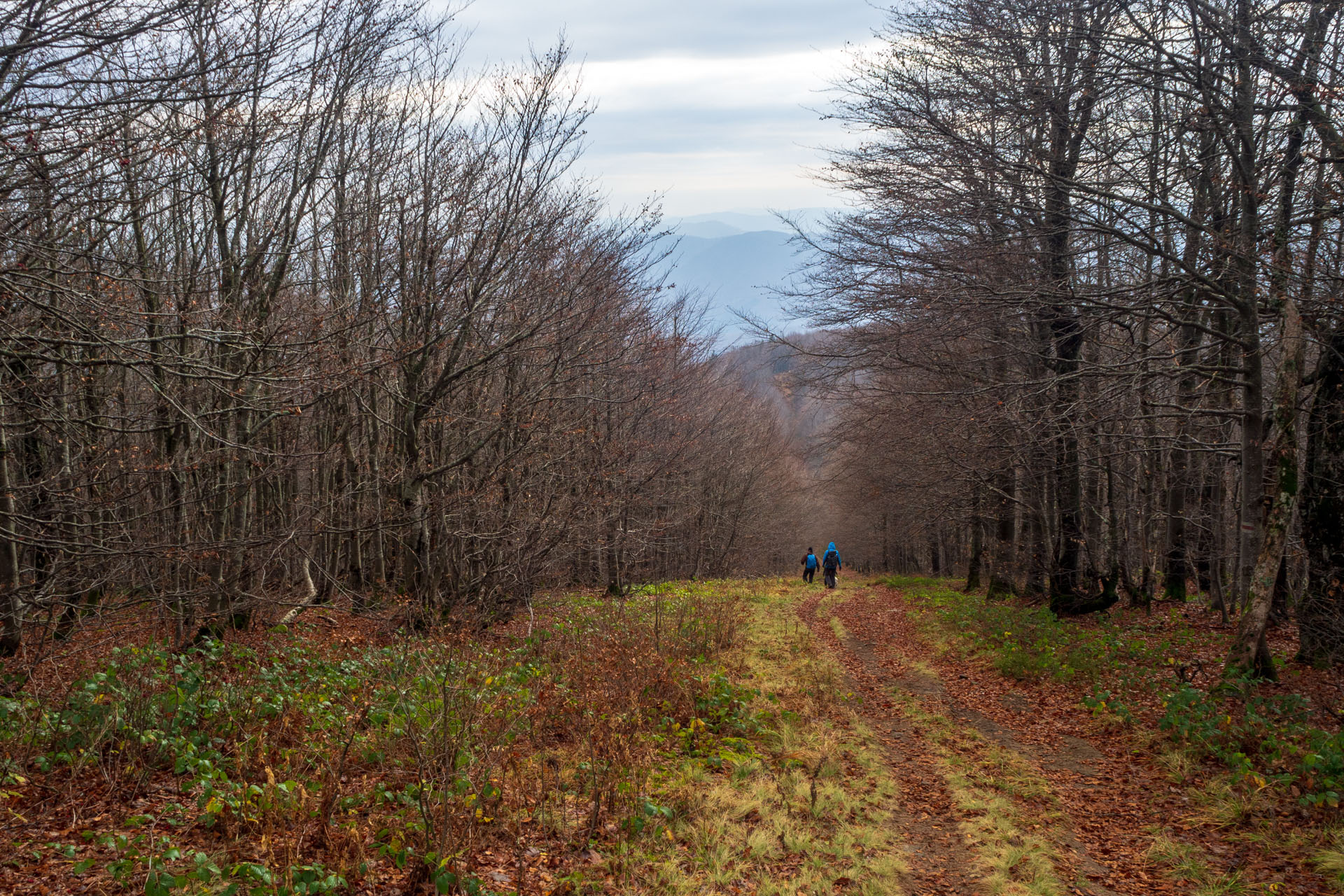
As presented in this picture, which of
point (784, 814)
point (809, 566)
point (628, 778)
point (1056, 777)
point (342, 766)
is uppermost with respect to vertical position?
point (342, 766)

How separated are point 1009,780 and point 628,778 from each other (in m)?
3.27

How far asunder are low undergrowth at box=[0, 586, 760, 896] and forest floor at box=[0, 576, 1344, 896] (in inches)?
0.9

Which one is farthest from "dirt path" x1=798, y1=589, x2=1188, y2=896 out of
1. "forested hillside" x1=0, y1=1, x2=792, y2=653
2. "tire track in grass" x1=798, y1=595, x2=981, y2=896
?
"forested hillside" x1=0, y1=1, x2=792, y2=653

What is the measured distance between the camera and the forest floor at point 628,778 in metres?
4.45

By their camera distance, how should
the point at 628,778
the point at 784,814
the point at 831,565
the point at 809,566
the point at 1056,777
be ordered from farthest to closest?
the point at 809,566, the point at 831,565, the point at 1056,777, the point at 628,778, the point at 784,814

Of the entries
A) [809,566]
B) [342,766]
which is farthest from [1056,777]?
[809,566]

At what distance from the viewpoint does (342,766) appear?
4.93 meters

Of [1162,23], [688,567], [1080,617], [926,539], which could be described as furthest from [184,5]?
[926,539]

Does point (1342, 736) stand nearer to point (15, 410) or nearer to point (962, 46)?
point (962, 46)

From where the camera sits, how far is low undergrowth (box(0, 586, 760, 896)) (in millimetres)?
4223

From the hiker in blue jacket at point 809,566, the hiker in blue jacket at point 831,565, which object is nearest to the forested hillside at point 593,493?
the hiker in blue jacket at point 831,565

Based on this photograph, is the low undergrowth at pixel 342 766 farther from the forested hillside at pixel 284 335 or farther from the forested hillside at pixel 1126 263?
the forested hillside at pixel 1126 263

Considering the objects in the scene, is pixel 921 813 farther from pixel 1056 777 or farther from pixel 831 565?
pixel 831 565

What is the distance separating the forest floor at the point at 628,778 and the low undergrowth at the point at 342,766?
23 millimetres
